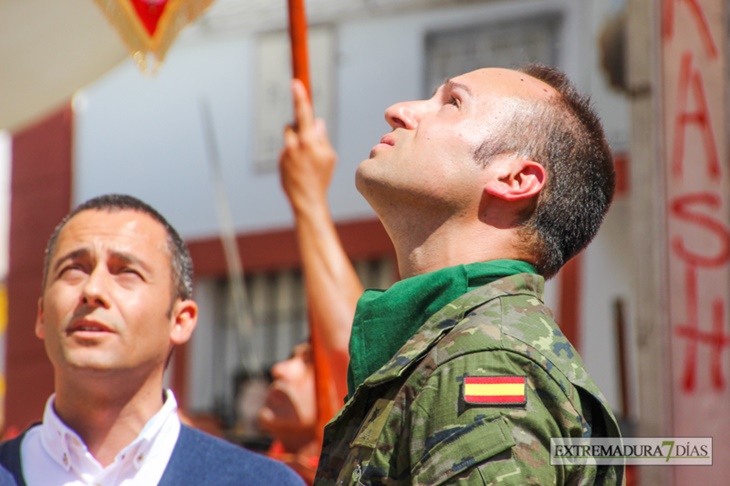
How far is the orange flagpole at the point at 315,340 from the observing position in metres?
2.88

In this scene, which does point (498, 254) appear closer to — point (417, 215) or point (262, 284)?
point (417, 215)

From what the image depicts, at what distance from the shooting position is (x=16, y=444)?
2.38 meters

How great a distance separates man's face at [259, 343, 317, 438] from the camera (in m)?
3.68

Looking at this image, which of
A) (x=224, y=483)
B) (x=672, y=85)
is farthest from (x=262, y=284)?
(x=224, y=483)

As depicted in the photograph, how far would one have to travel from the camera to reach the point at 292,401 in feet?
12.1

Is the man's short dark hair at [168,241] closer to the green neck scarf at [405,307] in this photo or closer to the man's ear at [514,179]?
the green neck scarf at [405,307]

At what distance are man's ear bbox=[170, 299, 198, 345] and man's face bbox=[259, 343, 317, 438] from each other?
3.82ft

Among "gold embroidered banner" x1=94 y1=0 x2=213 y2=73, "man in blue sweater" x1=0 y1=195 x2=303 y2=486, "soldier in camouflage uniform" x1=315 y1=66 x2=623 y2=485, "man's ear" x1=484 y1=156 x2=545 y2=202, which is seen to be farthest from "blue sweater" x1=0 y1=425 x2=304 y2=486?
"gold embroidered banner" x1=94 y1=0 x2=213 y2=73

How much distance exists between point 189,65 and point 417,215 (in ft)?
22.1

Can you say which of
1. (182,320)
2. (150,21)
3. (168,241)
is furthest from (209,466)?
(150,21)

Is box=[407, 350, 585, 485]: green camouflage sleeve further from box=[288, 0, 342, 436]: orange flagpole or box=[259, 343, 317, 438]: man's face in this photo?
box=[259, 343, 317, 438]: man's face

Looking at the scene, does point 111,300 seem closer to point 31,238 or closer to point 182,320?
point 182,320

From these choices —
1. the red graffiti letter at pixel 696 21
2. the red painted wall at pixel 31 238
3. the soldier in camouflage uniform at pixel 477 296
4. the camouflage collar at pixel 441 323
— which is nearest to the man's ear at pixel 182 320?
the soldier in camouflage uniform at pixel 477 296

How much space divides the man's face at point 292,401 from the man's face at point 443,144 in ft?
6.19
